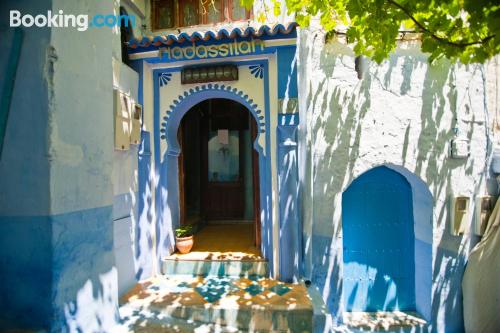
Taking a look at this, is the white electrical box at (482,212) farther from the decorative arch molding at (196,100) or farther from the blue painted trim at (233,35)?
the blue painted trim at (233,35)

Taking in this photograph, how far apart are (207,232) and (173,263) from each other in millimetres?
2006

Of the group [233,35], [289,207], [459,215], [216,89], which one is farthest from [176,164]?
[459,215]

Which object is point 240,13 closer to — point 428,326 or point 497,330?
point 428,326

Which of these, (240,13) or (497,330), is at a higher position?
(240,13)

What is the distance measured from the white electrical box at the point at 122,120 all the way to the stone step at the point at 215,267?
2339 mm

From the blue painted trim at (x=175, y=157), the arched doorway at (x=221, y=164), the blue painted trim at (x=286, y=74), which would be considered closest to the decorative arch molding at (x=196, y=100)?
the blue painted trim at (x=175, y=157)

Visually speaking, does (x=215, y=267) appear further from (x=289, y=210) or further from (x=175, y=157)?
(x=175, y=157)

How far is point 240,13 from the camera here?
585 centimetres

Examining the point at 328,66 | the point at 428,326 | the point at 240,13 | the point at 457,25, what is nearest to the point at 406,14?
the point at 457,25

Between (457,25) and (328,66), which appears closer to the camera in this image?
(457,25)

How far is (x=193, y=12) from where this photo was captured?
6.04m

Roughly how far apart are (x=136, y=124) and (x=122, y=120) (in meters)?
0.48

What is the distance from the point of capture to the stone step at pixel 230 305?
3.82 metres

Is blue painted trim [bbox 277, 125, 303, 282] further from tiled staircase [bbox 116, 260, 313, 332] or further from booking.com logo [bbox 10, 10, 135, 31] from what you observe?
booking.com logo [bbox 10, 10, 135, 31]
